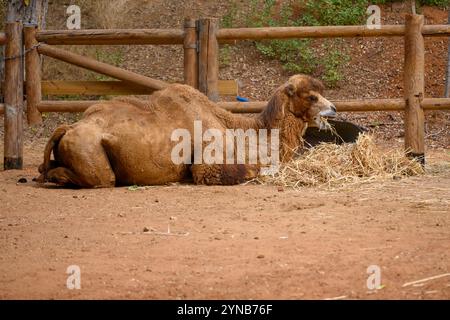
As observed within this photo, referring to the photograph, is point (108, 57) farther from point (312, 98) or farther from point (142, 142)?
point (142, 142)

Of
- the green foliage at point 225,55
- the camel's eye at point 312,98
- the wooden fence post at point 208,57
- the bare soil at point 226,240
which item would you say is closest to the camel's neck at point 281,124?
the camel's eye at point 312,98

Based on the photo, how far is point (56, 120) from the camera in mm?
14500

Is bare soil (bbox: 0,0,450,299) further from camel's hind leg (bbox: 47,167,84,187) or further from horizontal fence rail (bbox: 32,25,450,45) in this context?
horizontal fence rail (bbox: 32,25,450,45)

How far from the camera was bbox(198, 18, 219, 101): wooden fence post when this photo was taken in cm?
977

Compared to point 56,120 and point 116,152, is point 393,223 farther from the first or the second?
point 56,120

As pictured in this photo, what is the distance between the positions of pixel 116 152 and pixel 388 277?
4257mm

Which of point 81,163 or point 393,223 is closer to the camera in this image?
point 393,223

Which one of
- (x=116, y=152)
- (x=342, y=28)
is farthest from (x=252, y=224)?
(x=342, y=28)

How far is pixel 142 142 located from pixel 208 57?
179cm

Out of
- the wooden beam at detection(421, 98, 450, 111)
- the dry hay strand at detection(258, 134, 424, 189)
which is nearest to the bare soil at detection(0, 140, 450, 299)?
the dry hay strand at detection(258, 134, 424, 189)

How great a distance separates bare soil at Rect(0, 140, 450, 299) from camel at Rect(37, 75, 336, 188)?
21cm

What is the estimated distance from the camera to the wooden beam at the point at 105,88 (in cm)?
1019

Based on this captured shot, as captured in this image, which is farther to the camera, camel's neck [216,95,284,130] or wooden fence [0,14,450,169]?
wooden fence [0,14,450,169]

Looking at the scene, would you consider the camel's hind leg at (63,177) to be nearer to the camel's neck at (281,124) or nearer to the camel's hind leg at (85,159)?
the camel's hind leg at (85,159)
